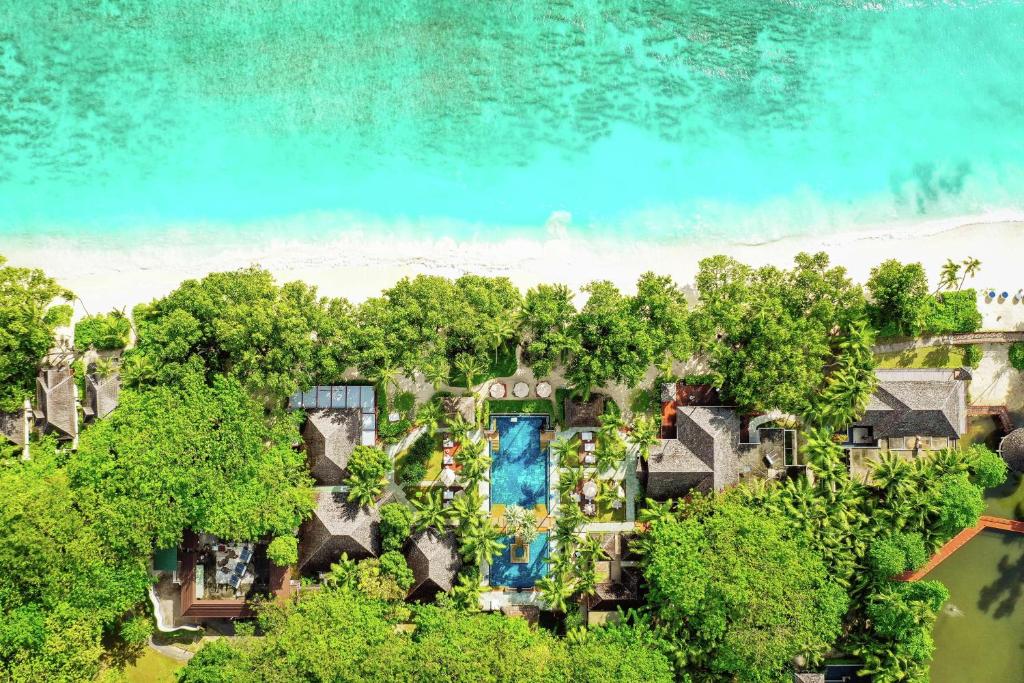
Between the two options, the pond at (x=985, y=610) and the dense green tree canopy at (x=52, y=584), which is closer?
the dense green tree canopy at (x=52, y=584)

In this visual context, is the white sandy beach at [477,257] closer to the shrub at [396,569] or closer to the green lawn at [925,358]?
the green lawn at [925,358]

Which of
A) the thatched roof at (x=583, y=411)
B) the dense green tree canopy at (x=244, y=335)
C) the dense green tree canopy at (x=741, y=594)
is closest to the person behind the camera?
the dense green tree canopy at (x=741, y=594)

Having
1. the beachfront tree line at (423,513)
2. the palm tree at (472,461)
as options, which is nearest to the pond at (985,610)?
the beachfront tree line at (423,513)

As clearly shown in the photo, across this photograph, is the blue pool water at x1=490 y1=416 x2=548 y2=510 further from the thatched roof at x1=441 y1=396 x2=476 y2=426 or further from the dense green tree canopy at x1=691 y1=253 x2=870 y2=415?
the dense green tree canopy at x1=691 y1=253 x2=870 y2=415

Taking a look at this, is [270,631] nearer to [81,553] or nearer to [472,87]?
[81,553]

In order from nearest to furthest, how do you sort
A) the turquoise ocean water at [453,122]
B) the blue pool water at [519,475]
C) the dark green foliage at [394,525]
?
1. the dark green foliage at [394,525]
2. the blue pool water at [519,475]
3. the turquoise ocean water at [453,122]

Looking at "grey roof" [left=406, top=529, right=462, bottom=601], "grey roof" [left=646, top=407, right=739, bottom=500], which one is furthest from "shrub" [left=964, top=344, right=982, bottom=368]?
"grey roof" [left=406, top=529, right=462, bottom=601]

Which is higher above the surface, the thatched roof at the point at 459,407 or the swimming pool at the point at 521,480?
the thatched roof at the point at 459,407

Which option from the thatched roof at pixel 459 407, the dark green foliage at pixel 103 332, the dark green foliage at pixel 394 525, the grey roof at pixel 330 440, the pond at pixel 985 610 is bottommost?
the pond at pixel 985 610
